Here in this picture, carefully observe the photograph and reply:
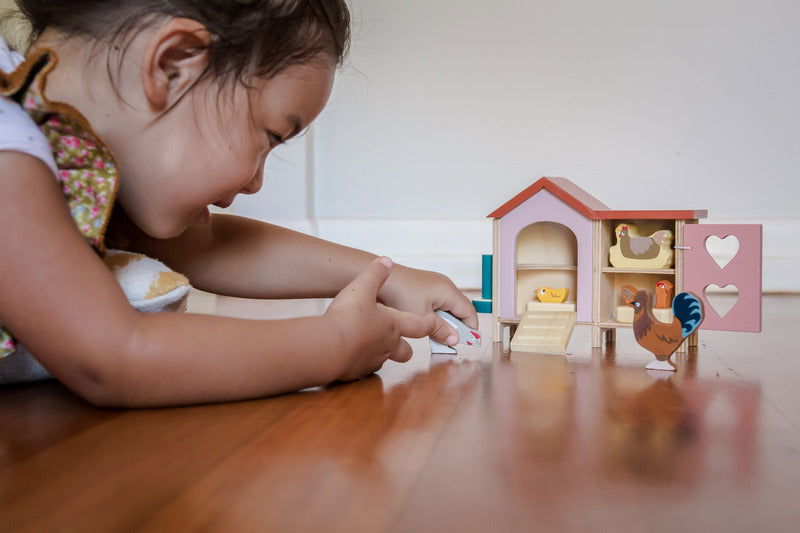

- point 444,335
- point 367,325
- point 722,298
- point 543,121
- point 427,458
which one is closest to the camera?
point 427,458

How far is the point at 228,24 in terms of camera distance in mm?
756

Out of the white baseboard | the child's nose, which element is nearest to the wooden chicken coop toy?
the child's nose

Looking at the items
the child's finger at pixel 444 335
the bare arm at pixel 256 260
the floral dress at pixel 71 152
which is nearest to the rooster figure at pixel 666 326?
the child's finger at pixel 444 335

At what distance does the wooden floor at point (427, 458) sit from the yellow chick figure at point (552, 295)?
0.91 feet

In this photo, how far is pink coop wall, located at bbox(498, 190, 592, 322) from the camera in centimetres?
103

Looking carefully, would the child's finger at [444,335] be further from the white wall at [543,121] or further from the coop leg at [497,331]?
the white wall at [543,121]

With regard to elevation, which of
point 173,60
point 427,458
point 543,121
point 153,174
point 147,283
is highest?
point 543,121

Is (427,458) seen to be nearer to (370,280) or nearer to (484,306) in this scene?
(370,280)

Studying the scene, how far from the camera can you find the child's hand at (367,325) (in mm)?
718

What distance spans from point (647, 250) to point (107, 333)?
68 centimetres

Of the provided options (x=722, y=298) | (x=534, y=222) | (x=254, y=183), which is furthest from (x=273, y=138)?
(x=722, y=298)

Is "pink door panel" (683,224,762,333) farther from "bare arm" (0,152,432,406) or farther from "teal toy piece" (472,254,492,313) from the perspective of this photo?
"bare arm" (0,152,432,406)

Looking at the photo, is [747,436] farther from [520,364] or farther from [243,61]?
[243,61]

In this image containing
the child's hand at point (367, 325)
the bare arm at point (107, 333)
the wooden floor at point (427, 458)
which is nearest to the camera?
the wooden floor at point (427, 458)
